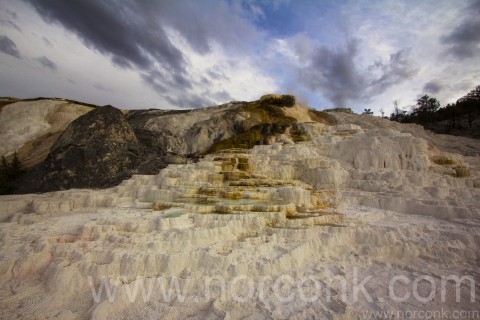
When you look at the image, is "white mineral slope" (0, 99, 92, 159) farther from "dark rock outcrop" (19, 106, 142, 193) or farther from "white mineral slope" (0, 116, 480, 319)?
"white mineral slope" (0, 116, 480, 319)

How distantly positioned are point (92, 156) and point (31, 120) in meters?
15.8

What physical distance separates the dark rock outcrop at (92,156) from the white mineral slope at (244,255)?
10.3ft

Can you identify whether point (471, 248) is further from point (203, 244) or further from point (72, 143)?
point (72, 143)

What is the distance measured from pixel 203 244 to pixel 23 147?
2129 cm

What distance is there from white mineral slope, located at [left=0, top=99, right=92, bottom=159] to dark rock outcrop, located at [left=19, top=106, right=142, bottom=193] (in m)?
10.8

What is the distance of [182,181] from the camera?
31.9 feet

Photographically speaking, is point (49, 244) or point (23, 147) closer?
point (49, 244)

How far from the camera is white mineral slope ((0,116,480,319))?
356 centimetres

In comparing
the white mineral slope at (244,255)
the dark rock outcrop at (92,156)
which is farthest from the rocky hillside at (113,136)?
the white mineral slope at (244,255)

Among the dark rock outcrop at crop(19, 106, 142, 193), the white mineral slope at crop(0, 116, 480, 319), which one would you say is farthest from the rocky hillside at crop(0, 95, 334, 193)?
the white mineral slope at crop(0, 116, 480, 319)

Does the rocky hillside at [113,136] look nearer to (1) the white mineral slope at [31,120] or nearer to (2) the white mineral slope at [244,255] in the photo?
(1) the white mineral slope at [31,120]

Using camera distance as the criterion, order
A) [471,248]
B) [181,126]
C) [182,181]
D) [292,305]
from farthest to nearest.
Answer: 1. [181,126]
2. [182,181]
3. [471,248]
4. [292,305]

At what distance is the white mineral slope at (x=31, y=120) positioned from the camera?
20.4 metres

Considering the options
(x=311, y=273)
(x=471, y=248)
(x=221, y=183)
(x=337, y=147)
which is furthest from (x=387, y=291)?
(x=337, y=147)
